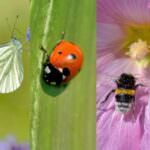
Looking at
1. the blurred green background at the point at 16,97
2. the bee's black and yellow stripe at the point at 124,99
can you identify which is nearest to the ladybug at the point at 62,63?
the bee's black and yellow stripe at the point at 124,99

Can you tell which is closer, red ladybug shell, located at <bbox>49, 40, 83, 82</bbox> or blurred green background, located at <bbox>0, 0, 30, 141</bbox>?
red ladybug shell, located at <bbox>49, 40, 83, 82</bbox>

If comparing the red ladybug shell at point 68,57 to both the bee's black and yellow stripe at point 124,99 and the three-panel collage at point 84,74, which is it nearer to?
the three-panel collage at point 84,74

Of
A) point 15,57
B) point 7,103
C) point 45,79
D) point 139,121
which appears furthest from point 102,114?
point 7,103

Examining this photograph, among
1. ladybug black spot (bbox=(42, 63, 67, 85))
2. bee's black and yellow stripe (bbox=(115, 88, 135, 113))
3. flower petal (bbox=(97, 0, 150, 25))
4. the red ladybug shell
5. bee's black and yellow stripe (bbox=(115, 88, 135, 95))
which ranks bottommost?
bee's black and yellow stripe (bbox=(115, 88, 135, 113))

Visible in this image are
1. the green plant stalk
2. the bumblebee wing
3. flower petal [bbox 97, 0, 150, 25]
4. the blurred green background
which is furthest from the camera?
the blurred green background

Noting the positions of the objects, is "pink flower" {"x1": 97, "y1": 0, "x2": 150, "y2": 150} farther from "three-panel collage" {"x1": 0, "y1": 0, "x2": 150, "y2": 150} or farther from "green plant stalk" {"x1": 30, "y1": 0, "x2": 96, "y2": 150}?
"green plant stalk" {"x1": 30, "y1": 0, "x2": 96, "y2": 150}

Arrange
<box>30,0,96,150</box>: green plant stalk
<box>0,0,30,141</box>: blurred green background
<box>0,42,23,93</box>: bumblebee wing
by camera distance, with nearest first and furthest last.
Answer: <box>30,0,96,150</box>: green plant stalk, <box>0,42,23,93</box>: bumblebee wing, <box>0,0,30,141</box>: blurred green background

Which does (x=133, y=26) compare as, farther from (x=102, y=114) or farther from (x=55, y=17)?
(x=55, y=17)

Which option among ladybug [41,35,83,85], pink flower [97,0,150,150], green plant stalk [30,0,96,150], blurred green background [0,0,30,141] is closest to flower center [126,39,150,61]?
pink flower [97,0,150,150]
